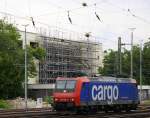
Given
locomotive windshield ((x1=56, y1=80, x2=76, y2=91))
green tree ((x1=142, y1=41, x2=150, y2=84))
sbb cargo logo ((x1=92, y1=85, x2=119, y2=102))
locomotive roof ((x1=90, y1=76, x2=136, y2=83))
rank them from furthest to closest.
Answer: green tree ((x1=142, y1=41, x2=150, y2=84)) → locomotive roof ((x1=90, y1=76, x2=136, y2=83)) → sbb cargo logo ((x1=92, y1=85, x2=119, y2=102)) → locomotive windshield ((x1=56, y1=80, x2=76, y2=91))

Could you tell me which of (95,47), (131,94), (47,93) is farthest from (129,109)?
(95,47)

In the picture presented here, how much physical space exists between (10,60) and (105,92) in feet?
129

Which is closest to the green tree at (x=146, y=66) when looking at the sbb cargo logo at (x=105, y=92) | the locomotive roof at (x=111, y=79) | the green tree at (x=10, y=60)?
the green tree at (x=10, y=60)

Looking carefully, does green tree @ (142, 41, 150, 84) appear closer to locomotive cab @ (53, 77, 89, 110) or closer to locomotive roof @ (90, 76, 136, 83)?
locomotive roof @ (90, 76, 136, 83)

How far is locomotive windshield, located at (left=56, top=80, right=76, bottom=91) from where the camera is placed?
34719 millimetres

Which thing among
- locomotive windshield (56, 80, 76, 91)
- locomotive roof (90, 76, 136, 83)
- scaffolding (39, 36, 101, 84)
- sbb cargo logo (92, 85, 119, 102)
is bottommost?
sbb cargo logo (92, 85, 119, 102)

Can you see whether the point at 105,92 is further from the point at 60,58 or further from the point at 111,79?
the point at 60,58

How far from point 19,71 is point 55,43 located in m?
18.1

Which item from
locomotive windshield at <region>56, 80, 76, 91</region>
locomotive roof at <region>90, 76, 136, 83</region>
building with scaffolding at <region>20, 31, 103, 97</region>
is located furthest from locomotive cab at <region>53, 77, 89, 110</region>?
building with scaffolding at <region>20, 31, 103, 97</region>

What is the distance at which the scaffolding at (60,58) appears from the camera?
9256cm

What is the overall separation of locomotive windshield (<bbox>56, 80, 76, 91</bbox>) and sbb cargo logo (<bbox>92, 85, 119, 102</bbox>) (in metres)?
1.65

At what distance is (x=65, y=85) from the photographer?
1383 inches

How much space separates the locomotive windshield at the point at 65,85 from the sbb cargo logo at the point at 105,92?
1.65 meters

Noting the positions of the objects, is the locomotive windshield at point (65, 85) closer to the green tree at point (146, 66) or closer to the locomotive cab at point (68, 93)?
the locomotive cab at point (68, 93)
